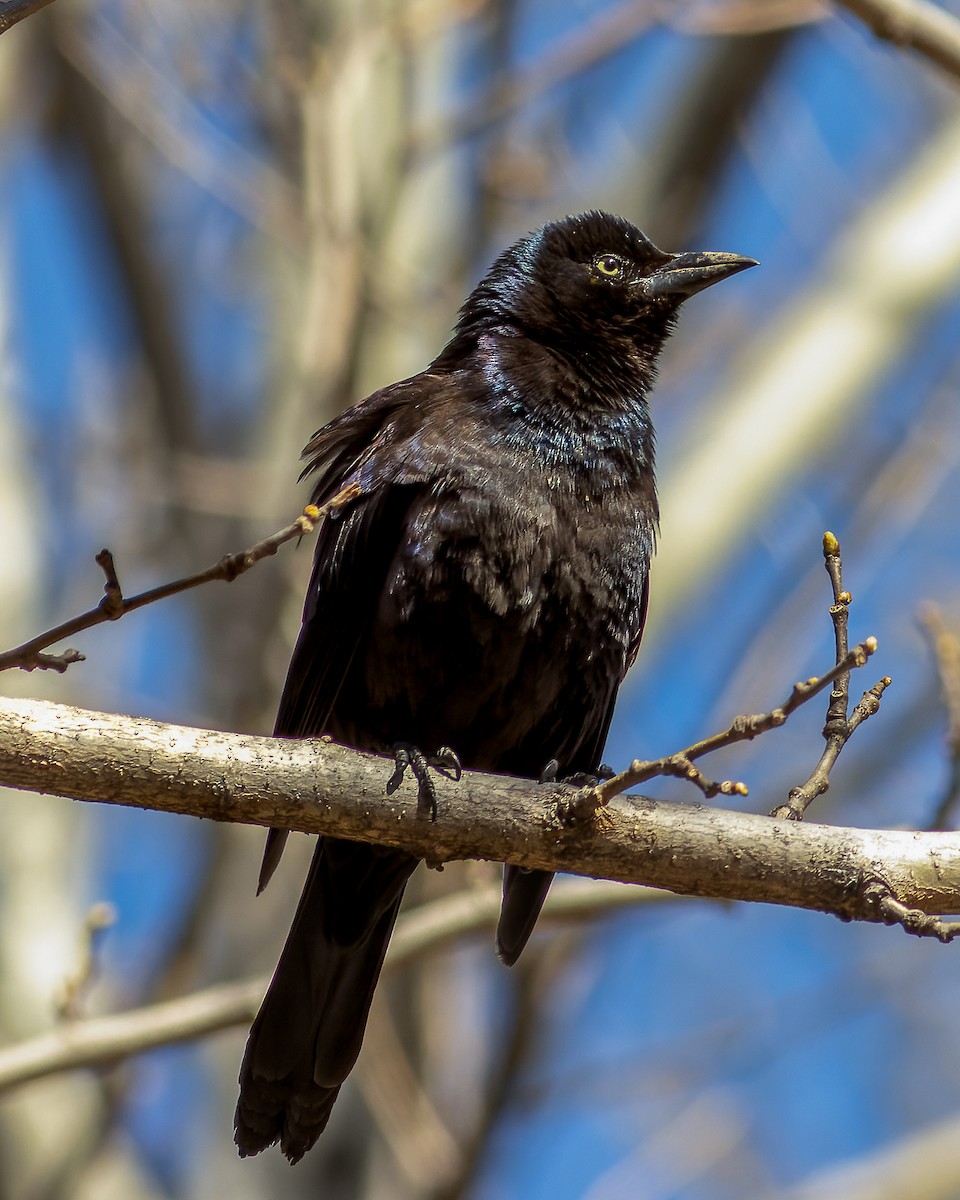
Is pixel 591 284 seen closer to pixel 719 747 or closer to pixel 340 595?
pixel 340 595

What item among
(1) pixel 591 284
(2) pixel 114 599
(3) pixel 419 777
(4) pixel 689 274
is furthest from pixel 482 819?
(4) pixel 689 274

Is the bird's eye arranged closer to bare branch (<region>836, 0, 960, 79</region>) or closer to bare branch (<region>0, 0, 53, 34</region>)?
bare branch (<region>836, 0, 960, 79</region>)

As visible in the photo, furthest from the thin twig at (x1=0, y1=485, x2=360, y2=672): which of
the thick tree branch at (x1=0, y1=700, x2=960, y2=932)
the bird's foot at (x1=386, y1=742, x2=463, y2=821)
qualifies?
the bird's foot at (x1=386, y1=742, x2=463, y2=821)

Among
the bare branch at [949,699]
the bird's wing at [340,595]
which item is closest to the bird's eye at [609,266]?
the bird's wing at [340,595]

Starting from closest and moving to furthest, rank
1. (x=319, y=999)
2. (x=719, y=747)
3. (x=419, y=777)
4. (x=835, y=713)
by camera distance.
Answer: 1. (x=719, y=747)
2. (x=419, y=777)
3. (x=835, y=713)
4. (x=319, y=999)

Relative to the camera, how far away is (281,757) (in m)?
2.86

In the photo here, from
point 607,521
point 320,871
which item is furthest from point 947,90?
point 320,871

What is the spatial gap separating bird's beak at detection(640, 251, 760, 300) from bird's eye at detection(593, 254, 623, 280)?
0.09 meters

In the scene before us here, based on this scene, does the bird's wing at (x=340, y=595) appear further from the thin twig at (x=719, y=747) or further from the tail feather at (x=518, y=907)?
the thin twig at (x=719, y=747)

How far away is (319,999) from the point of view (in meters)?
4.00

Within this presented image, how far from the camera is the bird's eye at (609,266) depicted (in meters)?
4.58

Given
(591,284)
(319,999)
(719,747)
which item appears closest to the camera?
(719,747)

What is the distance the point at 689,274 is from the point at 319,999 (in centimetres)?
235

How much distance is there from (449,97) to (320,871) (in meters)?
4.87
